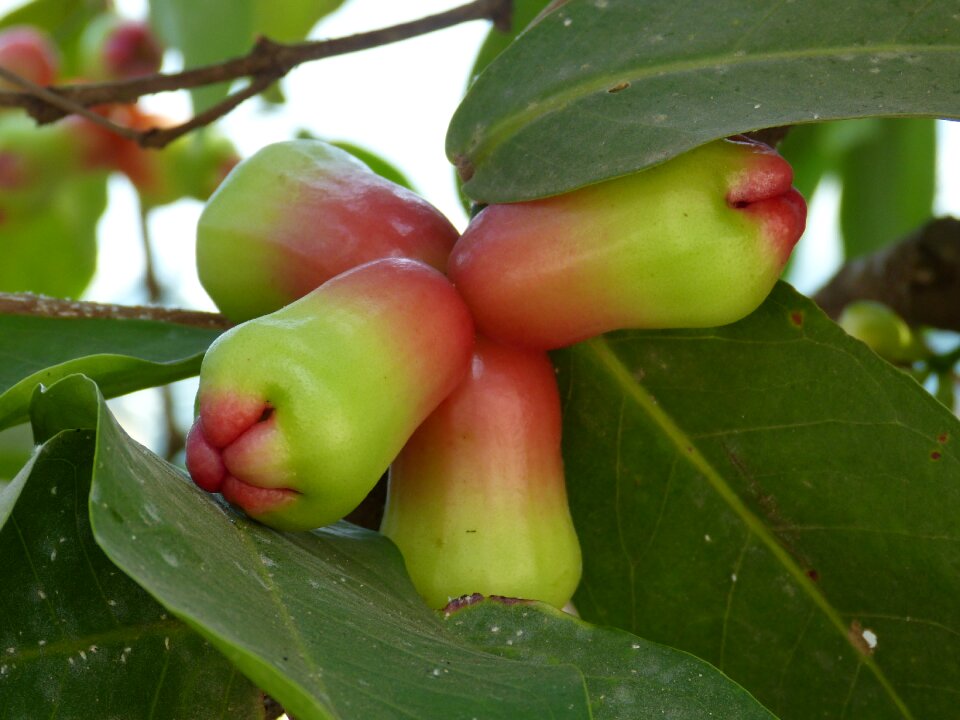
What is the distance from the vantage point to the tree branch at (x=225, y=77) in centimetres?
125

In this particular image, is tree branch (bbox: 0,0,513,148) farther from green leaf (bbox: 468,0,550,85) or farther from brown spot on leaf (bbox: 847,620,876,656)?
brown spot on leaf (bbox: 847,620,876,656)

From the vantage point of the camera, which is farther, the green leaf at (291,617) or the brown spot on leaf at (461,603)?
the brown spot on leaf at (461,603)

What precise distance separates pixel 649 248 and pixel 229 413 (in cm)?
27

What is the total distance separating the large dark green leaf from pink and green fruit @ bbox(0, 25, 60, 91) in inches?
43.1

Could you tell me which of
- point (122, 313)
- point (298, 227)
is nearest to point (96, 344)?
point (122, 313)

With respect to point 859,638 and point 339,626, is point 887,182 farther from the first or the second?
point 339,626

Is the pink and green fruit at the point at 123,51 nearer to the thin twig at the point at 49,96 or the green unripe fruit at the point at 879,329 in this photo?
the thin twig at the point at 49,96

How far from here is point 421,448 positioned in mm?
846

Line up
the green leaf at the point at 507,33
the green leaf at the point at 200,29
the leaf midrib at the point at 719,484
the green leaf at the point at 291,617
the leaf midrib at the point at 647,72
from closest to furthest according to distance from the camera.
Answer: the green leaf at the point at 291,617, the leaf midrib at the point at 647,72, the leaf midrib at the point at 719,484, the green leaf at the point at 507,33, the green leaf at the point at 200,29

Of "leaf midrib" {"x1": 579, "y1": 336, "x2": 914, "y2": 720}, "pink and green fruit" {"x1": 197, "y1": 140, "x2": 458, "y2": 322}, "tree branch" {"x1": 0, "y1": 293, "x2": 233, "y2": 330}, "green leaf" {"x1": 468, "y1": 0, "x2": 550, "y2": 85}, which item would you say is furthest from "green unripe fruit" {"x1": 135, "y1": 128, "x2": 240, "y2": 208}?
"leaf midrib" {"x1": 579, "y1": 336, "x2": 914, "y2": 720}

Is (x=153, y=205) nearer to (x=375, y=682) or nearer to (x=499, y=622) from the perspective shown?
(x=499, y=622)

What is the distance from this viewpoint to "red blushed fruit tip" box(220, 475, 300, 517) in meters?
0.72

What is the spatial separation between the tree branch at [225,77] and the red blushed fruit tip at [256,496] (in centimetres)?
64

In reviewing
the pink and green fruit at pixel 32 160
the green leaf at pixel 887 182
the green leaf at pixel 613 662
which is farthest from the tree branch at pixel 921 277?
the pink and green fruit at pixel 32 160
